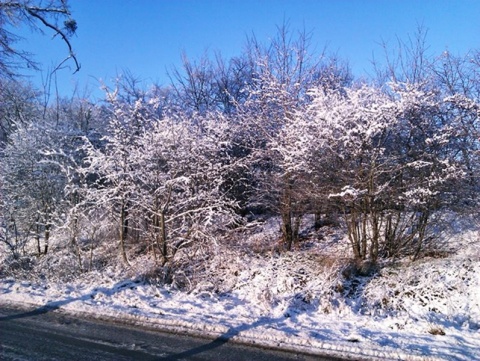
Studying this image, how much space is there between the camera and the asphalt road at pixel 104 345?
5.59m

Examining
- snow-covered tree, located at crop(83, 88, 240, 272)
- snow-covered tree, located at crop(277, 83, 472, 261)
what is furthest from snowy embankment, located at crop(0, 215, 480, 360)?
snow-covered tree, located at crop(83, 88, 240, 272)

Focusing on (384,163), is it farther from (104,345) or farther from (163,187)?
(104,345)

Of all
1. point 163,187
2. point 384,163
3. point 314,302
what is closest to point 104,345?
point 314,302

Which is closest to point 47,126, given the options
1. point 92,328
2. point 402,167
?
point 92,328

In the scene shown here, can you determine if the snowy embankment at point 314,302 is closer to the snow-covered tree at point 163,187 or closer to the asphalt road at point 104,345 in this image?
the asphalt road at point 104,345

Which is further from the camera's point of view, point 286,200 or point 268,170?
point 268,170

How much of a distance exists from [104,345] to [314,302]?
15.8 feet

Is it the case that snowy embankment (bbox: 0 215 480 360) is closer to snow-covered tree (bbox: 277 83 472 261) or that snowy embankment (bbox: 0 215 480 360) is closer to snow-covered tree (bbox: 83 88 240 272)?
snow-covered tree (bbox: 277 83 472 261)

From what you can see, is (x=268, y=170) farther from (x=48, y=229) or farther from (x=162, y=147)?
(x=48, y=229)

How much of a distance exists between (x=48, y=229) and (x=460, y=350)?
14753 millimetres

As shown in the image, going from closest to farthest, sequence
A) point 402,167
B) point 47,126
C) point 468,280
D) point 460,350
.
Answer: point 460,350, point 468,280, point 402,167, point 47,126

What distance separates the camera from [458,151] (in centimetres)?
990

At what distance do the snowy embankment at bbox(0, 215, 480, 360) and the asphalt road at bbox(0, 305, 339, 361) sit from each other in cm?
39

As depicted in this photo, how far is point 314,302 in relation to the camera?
29.1ft
